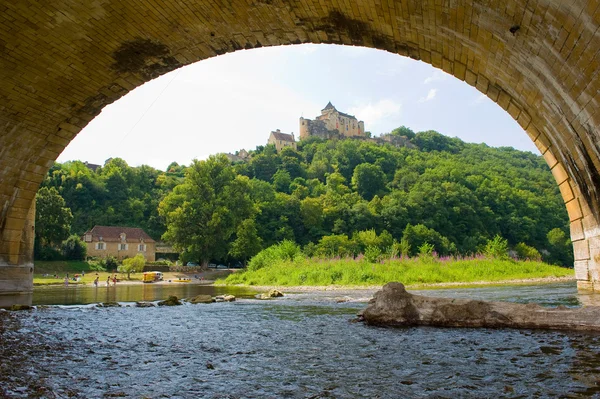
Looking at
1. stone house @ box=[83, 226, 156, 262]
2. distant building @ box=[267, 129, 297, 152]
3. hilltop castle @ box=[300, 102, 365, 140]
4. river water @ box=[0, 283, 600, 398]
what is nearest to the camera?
river water @ box=[0, 283, 600, 398]

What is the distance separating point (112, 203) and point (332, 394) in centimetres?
7785

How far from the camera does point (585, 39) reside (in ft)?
14.1

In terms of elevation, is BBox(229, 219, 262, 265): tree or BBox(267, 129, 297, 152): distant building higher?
BBox(267, 129, 297, 152): distant building

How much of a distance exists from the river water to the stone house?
55.6m

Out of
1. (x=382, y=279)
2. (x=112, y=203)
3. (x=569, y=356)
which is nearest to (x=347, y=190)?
(x=112, y=203)

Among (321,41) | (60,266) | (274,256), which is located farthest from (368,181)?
(321,41)

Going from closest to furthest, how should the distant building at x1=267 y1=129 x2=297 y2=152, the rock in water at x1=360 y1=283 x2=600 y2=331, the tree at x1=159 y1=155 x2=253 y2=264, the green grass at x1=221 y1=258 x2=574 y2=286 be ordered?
1. the rock in water at x1=360 y1=283 x2=600 y2=331
2. the green grass at x1=221 y1=258 x2=574 y2=286
3. the tree at x1=159 y1=155 x2=253 y2=264
4. the distant building at x1=267 y1=129 x2=297 y2=152

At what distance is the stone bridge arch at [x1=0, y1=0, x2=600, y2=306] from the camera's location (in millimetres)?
5055

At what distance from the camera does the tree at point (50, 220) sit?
1997 inches

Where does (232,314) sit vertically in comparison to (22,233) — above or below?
below

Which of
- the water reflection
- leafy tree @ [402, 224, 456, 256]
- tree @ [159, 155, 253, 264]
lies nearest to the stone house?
tree @ [159, 155, 253, 264]

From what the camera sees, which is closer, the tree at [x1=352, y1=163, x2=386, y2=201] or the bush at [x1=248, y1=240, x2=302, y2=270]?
the bush at [x1=248, y1=240, x2=302, y2=270]

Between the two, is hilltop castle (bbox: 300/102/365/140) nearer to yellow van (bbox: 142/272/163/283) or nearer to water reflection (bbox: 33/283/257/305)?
yellow van (bbox: 142/272/163/283)

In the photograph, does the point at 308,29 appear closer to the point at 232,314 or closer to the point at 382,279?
the point at 232,314
